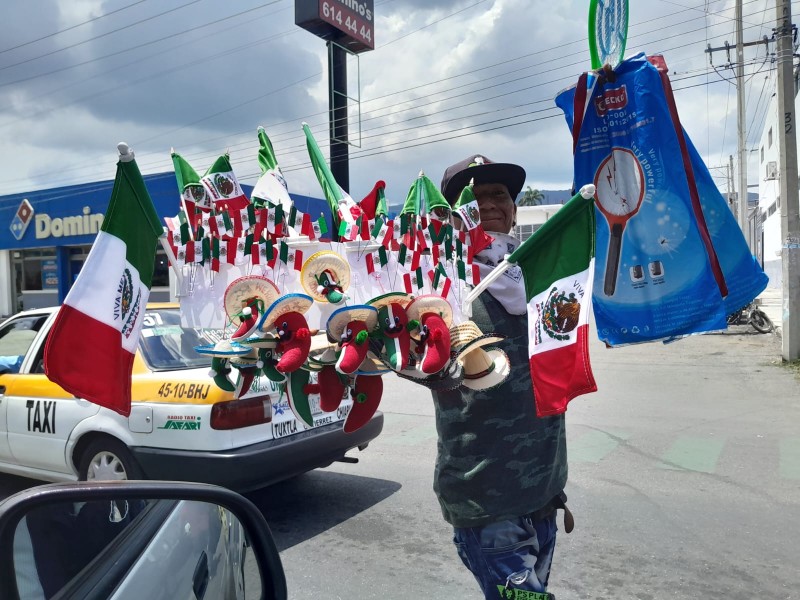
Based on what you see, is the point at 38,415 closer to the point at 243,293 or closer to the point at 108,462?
the point at 108,462

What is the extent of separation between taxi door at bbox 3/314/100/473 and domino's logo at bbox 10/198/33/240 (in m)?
20.1

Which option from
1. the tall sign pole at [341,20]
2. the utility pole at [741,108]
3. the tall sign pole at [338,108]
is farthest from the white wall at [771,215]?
the tall sign pole at [338,108]

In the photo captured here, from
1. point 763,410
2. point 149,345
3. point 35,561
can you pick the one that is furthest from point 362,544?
point 763,410

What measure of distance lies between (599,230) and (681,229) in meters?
0.26

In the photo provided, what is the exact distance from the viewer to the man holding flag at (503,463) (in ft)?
6.21

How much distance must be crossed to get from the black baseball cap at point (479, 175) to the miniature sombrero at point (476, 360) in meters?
0.58

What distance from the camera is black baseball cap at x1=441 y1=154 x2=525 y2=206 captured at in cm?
207

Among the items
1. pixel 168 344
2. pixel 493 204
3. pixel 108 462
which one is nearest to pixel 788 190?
pixel 168 344

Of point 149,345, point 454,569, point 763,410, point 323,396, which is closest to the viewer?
point 323,396

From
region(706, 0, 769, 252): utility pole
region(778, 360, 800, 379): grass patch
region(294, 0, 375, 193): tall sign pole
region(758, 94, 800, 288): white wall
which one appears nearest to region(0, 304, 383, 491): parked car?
region(778, 360, 800, 379): grass patch

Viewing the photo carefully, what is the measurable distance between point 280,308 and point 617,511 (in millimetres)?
3765

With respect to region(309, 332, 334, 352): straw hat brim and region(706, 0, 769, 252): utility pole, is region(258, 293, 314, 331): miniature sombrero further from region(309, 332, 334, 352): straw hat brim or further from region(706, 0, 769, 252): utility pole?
region(706, 0, 769, 252): utility pole

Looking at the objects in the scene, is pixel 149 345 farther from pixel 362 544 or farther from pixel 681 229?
pixel 681 229

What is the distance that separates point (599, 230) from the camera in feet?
6.70
